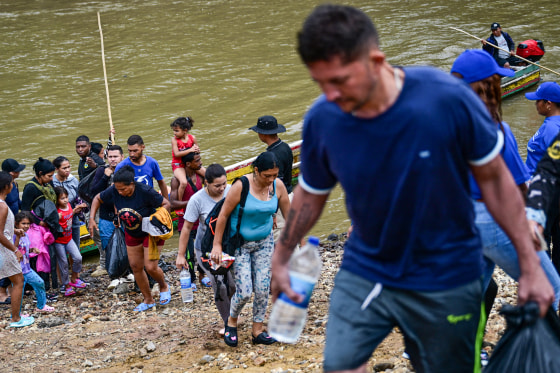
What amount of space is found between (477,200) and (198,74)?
19518mm

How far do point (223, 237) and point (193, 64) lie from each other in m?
18.1

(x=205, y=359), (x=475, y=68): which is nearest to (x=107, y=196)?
(x=205, y=359)

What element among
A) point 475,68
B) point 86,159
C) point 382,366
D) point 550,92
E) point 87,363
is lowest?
point 87,363

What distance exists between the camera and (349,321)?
2.92 metres

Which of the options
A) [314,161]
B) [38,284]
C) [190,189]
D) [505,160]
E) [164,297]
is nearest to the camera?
[314,161]

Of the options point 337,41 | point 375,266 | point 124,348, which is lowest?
point 124,348

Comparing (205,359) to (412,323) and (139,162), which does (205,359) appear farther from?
(412,323)

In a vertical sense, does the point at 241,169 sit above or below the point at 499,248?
below

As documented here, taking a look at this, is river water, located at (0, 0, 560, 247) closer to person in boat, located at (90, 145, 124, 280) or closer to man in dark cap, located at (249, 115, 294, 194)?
man in dark cap, located at (249, 115, 294, 194)

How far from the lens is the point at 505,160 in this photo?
4.09m

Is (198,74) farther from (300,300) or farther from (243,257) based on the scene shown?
(300,300)

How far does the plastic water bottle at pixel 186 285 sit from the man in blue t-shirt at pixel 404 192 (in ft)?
16.3

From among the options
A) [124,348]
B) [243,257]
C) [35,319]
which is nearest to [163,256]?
[35,319]

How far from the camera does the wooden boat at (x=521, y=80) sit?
1778cm
